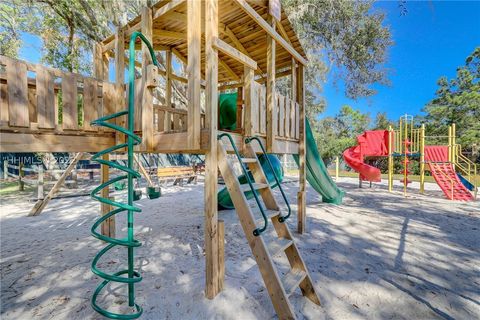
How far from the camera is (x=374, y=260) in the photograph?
3.63 meters

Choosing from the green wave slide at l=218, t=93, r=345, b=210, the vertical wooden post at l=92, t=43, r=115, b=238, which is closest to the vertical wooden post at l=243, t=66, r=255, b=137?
the green wave slide at l=218, t=93, r=345, b=210

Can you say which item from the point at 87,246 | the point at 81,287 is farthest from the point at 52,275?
the point at 87,246

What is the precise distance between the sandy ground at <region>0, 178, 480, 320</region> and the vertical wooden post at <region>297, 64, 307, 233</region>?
0.31 metres

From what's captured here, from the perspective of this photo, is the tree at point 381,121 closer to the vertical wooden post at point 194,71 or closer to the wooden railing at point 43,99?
the vertical wooden post at point 194,71

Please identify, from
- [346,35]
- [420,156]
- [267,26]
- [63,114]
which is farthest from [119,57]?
[420,156]

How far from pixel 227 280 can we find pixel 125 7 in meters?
10.9

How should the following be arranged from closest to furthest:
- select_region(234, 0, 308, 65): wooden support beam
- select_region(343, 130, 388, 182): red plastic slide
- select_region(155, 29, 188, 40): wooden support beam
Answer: select_region(234, 0, 308, 65): wooden support beam, select_region(155, 29, 188, 40): wooden support beam, select_region(343, 130, 388, 182): red plastic slide

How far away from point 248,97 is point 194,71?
0.88 m

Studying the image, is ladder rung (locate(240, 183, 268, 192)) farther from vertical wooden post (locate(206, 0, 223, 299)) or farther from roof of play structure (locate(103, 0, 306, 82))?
roof of play structure (locate(103, 0, 306, 82))

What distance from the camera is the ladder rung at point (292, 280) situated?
2.32 meters

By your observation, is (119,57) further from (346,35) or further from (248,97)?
(346,35)

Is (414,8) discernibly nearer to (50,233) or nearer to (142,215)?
(142,215)

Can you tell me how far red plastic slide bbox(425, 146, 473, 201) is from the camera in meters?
8.83

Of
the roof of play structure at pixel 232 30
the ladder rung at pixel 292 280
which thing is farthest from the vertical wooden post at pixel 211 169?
the roof of play structure at pixel 232 30
